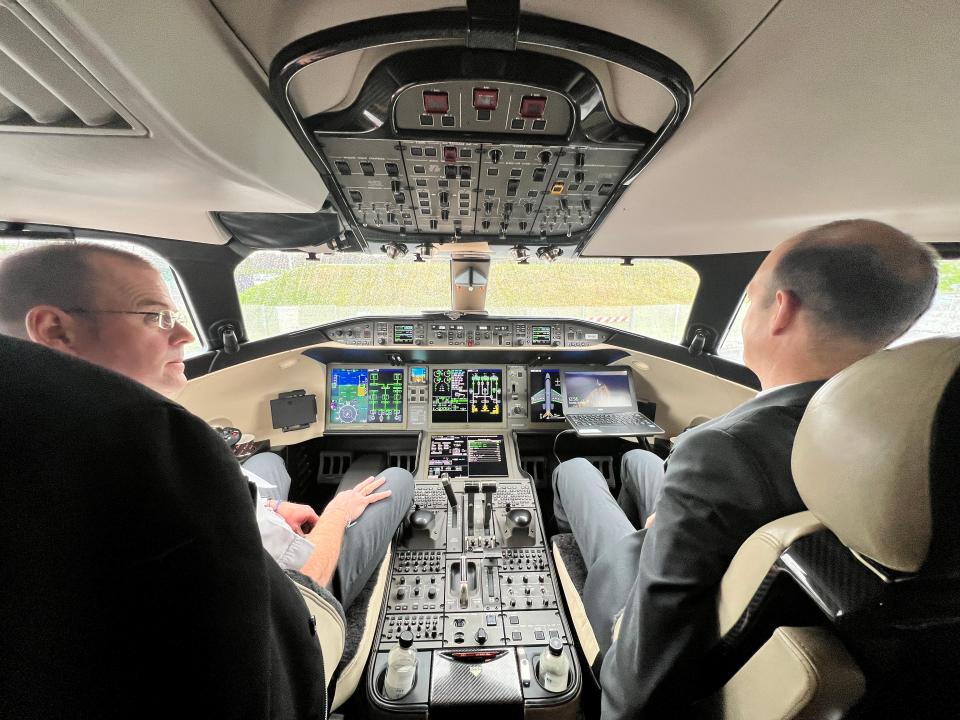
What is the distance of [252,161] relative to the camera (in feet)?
3.18

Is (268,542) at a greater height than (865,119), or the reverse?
(865,119)

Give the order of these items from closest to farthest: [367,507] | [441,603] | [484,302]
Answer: [441,603] < [367,507] < [484,302]

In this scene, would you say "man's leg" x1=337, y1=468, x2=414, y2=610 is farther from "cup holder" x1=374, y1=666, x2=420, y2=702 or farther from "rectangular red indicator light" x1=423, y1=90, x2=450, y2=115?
"rectangular red indicator light" x1=423, y1=90, x2=450, y2=115

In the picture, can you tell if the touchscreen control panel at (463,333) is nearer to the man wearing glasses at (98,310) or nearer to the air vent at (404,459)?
the air vent at (404,459)

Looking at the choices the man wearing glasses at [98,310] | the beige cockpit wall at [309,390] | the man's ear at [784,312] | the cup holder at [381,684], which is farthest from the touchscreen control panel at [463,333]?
the cup holder at [381,684]

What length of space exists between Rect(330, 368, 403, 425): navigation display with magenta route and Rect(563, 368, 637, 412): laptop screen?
1.25 meters

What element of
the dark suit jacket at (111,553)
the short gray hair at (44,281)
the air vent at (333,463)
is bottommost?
the air vent at (333,463)

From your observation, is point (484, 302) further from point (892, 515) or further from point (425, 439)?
point (892, 515)

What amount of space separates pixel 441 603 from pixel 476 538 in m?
0.38

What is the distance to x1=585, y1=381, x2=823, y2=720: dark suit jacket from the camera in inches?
27.3

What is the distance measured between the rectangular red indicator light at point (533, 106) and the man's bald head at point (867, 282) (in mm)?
775

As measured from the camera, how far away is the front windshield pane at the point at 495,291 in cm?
252

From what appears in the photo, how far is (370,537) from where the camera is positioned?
1544 millimetres

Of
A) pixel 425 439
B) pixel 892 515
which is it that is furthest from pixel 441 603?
pixel 892 515
